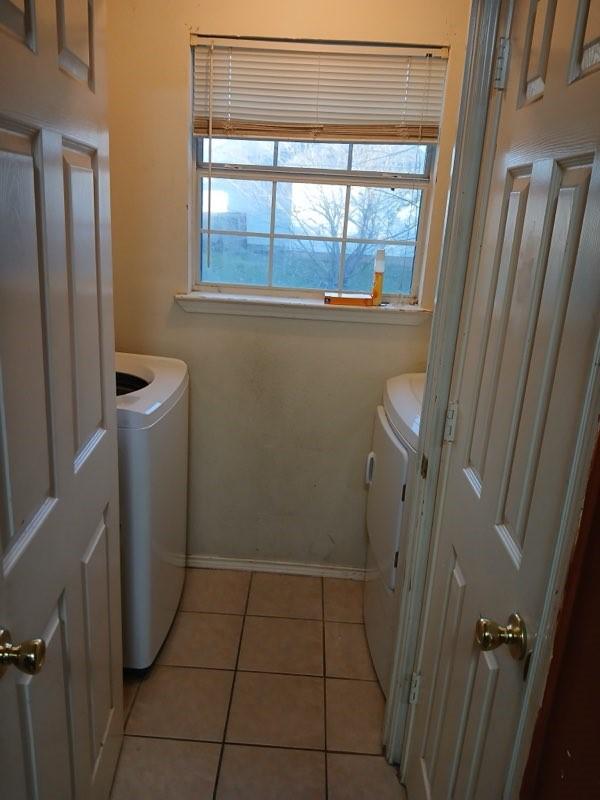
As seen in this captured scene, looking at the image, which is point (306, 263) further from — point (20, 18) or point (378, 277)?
point (20, 18)

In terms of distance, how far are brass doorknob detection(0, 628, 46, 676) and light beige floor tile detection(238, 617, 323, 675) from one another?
1316 millimetres

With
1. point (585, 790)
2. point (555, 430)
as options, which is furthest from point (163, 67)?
point (585, 790)

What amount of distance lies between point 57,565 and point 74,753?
1.47 feet

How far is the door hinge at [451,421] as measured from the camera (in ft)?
4.29

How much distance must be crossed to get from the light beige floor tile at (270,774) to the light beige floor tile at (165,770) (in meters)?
0.05

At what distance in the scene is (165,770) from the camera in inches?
64.7

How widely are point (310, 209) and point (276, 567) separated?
1.47 meters

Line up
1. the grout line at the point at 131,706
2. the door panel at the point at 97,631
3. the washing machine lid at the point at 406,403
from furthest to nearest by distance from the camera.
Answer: the grout line at the point at 131,706
the washing machine lid at the point at 406,403
the door panel at the point at 97,631

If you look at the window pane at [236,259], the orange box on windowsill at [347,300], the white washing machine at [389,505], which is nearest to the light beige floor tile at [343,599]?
the white washing machine at [389,505]

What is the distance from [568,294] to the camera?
797 millimetres

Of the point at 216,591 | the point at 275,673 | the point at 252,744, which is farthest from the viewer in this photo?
the point at 216,591

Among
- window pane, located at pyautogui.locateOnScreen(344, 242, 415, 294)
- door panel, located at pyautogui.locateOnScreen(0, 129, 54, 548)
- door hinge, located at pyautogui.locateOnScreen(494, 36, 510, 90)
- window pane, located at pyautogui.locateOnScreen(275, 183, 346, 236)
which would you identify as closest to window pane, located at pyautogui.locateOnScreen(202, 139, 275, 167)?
window pane, located at pyautogui.locateOnScreen(275, 183, 346, 236)

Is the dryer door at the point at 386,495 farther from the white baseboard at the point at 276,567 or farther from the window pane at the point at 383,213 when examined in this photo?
the window pane at the point at 383,213

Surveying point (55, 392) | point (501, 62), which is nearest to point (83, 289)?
point (55, 392)
